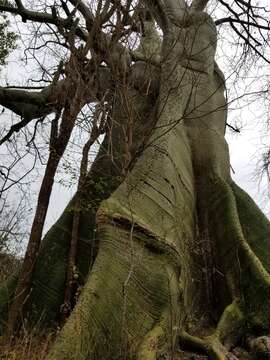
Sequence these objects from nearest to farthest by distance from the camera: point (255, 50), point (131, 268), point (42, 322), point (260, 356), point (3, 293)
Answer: point (131, 268) → point (260, 356) → point (42, 322) → point (3, 293) → point (255, 50)

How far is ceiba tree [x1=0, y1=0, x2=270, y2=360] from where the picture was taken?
9.78ft

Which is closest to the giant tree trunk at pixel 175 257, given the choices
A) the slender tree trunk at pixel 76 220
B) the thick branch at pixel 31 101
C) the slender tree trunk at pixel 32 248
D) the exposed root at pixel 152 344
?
the exposed root at pixel 152 344

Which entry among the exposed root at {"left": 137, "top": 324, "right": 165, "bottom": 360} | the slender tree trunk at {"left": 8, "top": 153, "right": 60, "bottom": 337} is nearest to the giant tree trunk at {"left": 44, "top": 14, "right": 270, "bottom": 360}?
the exposed root at {"left": 137, "top": 324, "right": 165, "bottom": 360}

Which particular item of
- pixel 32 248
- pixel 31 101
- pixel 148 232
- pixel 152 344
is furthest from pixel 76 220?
pixel 31 101

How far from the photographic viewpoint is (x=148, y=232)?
3.28 metres

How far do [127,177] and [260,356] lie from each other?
1558 mm

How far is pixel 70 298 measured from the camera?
4.10m

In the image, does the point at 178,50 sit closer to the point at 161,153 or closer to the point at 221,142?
the point at 221,142

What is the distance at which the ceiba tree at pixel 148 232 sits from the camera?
298cm

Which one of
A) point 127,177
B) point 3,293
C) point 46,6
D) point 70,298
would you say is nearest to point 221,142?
point 127,177

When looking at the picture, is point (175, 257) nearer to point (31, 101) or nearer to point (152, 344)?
point (152, 344)

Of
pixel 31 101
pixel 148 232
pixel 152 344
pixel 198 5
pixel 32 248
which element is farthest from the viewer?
pixel 198 5

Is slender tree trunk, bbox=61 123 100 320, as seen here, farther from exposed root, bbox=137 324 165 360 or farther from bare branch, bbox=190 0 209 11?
bare branch, bbox=190 0 209 11

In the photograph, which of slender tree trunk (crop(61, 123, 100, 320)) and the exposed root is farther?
slender tree trunk (crop(61, 123, 100, 320))
